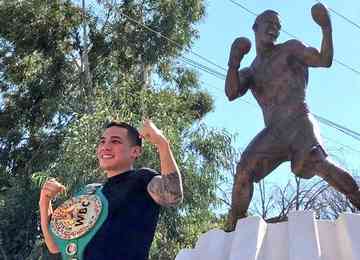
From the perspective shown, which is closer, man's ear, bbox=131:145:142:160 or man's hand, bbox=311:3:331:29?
man's ear, bbox=131:145:142:160

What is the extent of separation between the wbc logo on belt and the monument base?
0.83m

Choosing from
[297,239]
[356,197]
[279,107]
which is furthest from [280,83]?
[297,239]

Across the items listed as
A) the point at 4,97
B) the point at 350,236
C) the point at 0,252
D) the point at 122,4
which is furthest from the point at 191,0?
the point at 350,236

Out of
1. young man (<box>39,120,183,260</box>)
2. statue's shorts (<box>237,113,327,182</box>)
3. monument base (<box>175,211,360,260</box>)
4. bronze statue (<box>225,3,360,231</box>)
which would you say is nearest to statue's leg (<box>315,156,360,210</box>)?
bronze statue (<box>225,3,360,231</box>)

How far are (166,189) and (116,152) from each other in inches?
15.1

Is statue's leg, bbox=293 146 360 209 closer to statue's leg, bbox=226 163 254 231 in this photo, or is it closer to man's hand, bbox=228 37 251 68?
statue's leg, bbox=226 163 254 231

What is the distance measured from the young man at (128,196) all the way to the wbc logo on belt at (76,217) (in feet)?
0.11

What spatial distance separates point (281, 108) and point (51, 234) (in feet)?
5.15

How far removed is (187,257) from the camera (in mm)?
3695

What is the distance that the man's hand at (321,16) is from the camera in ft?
12.5

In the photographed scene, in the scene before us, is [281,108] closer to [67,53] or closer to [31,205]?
[31,205]

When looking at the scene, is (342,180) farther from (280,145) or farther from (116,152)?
(116,152)

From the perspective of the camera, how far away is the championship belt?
2906 millimetres

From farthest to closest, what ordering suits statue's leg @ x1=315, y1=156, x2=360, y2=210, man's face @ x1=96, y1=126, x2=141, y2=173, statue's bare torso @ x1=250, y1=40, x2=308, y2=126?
statue's bare torso @ x1=250, y1=40, x2=308, y2=126
statue's leg @ x1=315, y1=156, x2=360, y2=210
man's face @ x1=96, y1=126, x2=141, y2=173
